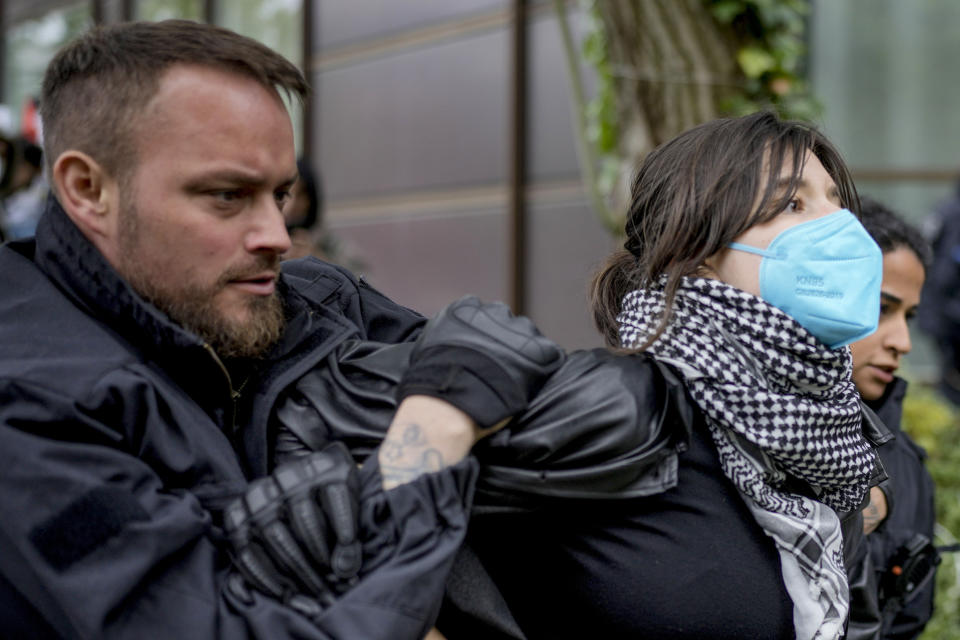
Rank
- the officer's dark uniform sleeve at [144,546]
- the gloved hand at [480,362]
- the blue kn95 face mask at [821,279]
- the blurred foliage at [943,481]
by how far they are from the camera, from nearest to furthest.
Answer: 1. the officer's dark uniform sleeve at [144,546]
2. the gloved hand at [480,362]
3. the blue kn95 face mask at [821,279]
4. the blurred foliage at [943,481]

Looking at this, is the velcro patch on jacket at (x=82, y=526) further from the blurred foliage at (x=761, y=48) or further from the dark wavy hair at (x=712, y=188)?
the blurred foliage at (x=761, y=48)

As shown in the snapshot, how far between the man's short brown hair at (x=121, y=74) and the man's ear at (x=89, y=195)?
0.8 inches

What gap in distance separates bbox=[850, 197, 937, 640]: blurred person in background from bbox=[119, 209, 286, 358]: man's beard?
4.66 ft

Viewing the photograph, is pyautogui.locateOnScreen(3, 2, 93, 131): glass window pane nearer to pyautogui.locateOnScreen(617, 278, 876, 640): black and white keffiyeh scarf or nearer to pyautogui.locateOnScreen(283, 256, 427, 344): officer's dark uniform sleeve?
pyautogui.locateOnScreen(283, 256, 427, 344): officer's dark uniform sleeve

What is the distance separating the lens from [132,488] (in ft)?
5.74

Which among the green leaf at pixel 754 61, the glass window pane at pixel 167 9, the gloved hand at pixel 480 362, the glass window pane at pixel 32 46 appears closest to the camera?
the gloved hand at pixel 480 362

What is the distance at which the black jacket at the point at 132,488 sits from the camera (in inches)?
67.0

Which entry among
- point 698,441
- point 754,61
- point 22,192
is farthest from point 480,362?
point 22,192

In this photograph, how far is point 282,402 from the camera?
1.99m

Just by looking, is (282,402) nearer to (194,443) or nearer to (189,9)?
(194,443)

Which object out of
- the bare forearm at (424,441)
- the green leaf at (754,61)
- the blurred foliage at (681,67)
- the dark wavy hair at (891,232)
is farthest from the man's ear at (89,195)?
the green leaf at (754,61)

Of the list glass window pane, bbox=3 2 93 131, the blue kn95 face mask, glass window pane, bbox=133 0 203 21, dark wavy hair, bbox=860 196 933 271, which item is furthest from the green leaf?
glass window pane, bbox=3 2 93 131

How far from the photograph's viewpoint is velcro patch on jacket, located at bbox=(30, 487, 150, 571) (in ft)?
5.63

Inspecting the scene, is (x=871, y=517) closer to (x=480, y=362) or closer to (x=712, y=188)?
(x=712, y=188)
